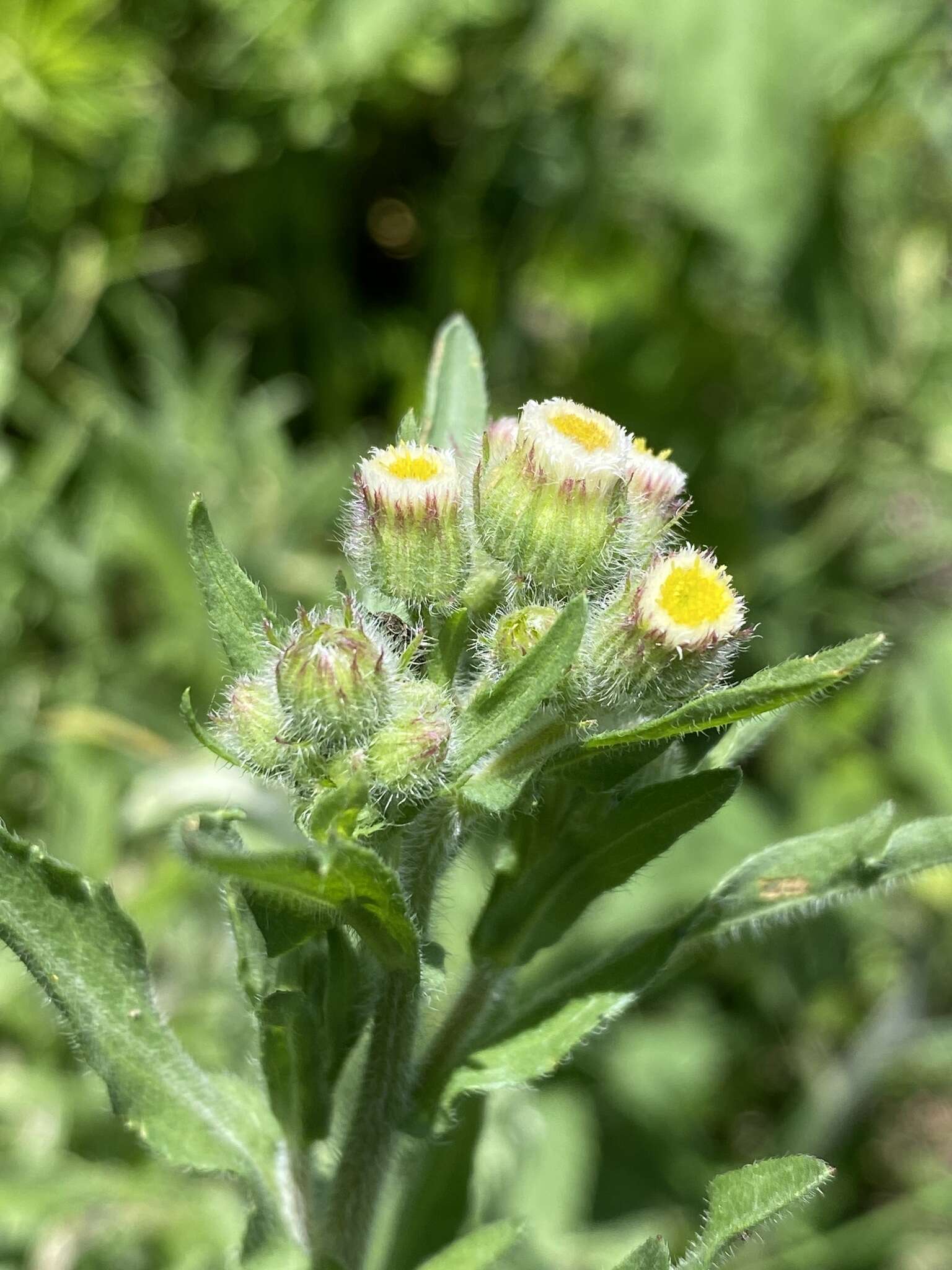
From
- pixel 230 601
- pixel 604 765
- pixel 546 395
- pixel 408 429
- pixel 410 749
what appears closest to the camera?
pixel 410 749

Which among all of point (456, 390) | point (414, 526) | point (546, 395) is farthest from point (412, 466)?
point (546, 395)

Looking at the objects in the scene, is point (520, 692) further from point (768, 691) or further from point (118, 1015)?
point (118, 1015)

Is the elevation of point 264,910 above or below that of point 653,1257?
above

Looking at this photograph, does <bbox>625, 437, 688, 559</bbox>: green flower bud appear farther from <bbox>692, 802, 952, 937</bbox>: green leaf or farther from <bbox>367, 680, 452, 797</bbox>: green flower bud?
<bbox>692, 802, 952, 937</bbox>: green leaf

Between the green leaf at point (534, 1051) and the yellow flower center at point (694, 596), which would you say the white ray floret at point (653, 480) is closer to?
the yellow flower center at point (694, 596)

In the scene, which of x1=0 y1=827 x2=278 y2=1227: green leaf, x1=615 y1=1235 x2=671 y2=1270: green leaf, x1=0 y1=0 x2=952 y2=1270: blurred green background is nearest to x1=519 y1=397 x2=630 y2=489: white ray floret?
x1=0 y1=827 x2=278 y2=1227: green leaf

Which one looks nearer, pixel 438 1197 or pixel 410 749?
pixel 410 749
